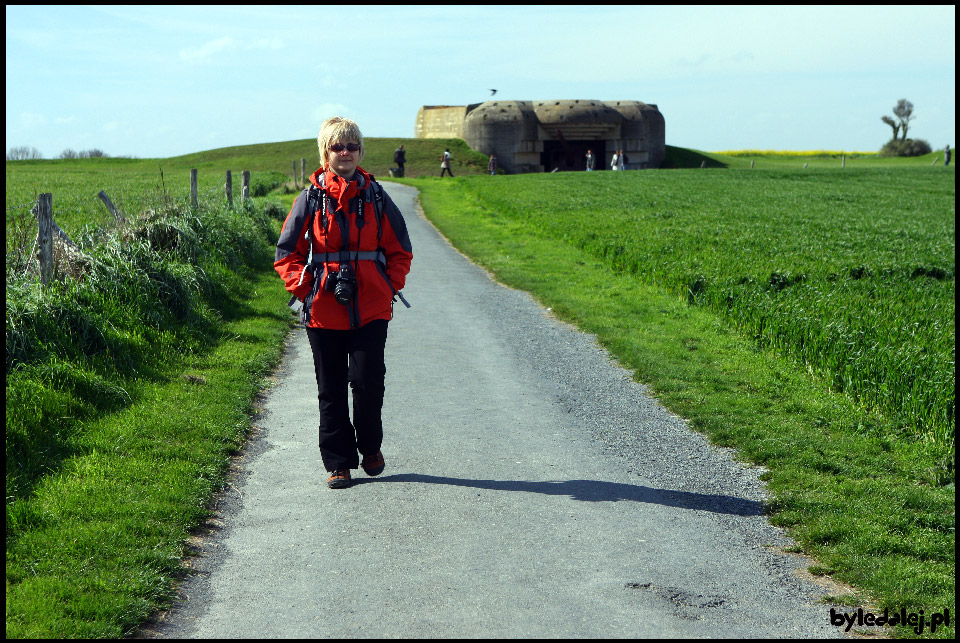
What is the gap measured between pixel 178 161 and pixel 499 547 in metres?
68.3

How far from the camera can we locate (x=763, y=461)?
6000 mm

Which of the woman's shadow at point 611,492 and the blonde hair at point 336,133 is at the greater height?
the blonde hair at point 336,133

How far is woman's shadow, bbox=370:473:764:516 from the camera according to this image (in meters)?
5.16

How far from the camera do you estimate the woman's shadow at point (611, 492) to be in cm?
516

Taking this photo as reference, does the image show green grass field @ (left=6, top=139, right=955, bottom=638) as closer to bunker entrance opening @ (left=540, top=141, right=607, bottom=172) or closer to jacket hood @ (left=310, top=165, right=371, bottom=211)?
jacket hood @ (left=310, top=165, right=371, bottom=211)

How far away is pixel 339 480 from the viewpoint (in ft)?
17.7

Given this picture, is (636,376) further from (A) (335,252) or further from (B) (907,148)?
(B) (907,148)

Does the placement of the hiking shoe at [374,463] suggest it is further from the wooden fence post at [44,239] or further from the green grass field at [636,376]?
the wooden fence post at [44,239]

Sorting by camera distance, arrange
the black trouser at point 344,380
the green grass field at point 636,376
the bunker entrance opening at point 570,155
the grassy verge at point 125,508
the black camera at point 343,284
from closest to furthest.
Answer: the grassy verge at point 125,508 → the green grass field at point 636,376 → the black camera at point 343,284 → the black trouser at point 344,380 → the bunker entrance opening at point 570,155

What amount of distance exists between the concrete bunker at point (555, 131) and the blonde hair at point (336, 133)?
61930 millimetres

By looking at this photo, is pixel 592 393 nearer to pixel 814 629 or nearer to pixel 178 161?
pixel 814 629

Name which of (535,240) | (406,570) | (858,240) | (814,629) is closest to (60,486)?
(406,570)

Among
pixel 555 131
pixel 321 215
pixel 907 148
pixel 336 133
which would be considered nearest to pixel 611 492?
pixel 321 215

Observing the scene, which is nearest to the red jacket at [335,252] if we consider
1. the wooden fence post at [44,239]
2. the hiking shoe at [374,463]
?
the hiking shoe at [374,463]
